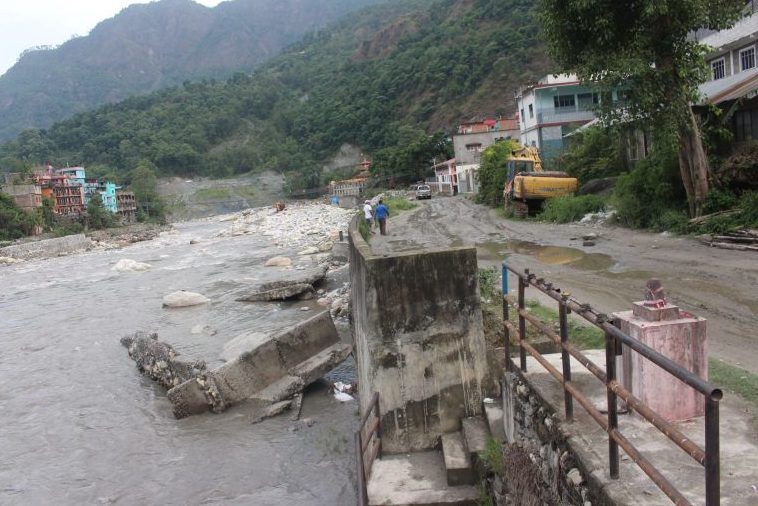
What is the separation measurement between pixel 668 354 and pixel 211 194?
118689mm

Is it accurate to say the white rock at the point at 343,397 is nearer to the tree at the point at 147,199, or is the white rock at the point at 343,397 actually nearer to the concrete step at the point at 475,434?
the concrete step at the point at 475,434

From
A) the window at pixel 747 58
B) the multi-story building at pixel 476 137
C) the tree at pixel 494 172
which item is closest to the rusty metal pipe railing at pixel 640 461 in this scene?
the window at pixel 747 58

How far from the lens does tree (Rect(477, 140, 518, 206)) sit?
30.9 m

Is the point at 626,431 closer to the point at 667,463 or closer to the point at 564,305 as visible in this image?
the point at 667,463

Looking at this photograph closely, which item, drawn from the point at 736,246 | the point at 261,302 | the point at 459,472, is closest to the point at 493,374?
the point at 459,472

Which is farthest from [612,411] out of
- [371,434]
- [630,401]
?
[371,434]

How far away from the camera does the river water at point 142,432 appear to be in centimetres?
717

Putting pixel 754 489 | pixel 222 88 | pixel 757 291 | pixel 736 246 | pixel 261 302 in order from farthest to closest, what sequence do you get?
pixel 222 88, pixel 261 302, pixel 736 246, pixel 757 291, pixel 754 489

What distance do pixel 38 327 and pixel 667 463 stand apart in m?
19.5

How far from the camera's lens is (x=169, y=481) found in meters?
7.38

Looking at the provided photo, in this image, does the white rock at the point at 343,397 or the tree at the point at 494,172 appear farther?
the tree at the point at 494,172

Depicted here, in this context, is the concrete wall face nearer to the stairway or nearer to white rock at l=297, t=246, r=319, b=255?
the stairway

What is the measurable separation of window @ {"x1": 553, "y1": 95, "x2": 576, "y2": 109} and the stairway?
3683 centimetres

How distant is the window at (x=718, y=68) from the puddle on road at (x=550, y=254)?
1215 centimetres
